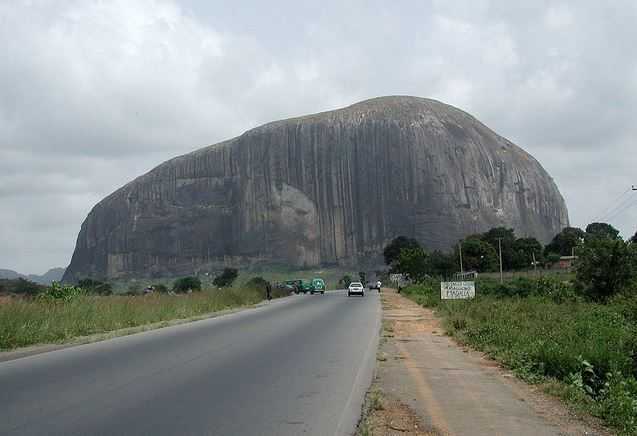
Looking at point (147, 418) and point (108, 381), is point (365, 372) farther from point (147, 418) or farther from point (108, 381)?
point (147, 418)

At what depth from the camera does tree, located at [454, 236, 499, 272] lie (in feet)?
349

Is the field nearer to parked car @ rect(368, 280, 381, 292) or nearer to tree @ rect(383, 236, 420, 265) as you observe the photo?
parked car @ rect(368, 280, 381, 292)

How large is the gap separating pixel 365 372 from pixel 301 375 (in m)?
1.26

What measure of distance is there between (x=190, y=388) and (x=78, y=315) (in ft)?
43.3

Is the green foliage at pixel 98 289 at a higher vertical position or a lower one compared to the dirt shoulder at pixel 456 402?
higher

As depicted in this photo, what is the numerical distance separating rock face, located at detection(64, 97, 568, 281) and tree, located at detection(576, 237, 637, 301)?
106 meters

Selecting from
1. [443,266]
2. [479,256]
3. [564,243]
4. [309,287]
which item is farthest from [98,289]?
[564,243]

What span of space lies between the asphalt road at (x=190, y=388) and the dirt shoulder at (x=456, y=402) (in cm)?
40

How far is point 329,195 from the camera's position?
147750 mm

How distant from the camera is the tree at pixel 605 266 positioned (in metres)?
28.9

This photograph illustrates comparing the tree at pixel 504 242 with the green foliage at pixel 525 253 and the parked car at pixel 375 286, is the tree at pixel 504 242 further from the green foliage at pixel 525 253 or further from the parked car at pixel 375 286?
the parked car at pixel 375 286

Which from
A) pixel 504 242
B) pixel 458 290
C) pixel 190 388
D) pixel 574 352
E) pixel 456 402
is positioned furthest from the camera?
pixel 504 242

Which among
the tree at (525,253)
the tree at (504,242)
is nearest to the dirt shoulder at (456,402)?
the tree at (525,253)

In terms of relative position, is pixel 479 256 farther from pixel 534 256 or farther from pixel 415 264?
pixel 415 264
